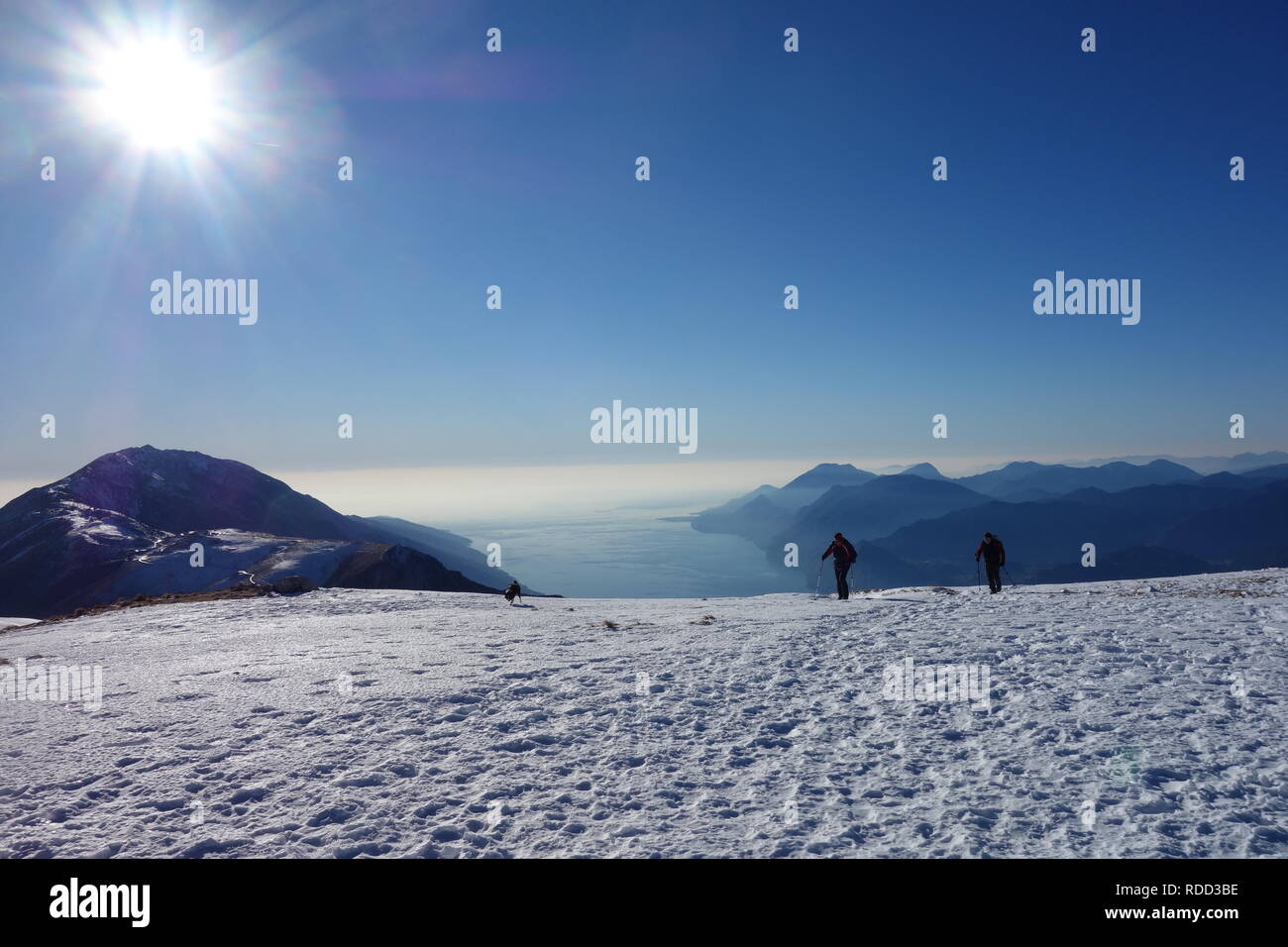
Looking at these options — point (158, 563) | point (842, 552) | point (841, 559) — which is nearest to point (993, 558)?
point (842, 552)

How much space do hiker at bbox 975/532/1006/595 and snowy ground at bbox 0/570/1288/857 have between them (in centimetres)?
764

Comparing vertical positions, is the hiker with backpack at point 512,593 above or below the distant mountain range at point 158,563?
above

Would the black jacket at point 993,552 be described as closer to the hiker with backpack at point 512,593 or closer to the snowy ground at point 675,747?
the snowy ground at point 675,747

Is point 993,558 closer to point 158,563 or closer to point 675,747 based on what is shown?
point 675,747

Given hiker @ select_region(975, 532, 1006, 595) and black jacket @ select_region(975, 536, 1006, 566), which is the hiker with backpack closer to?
hiker @ select_region(975, 532, 1006, 595)

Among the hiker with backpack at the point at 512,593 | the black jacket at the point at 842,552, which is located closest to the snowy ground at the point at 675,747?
the black jacket at the point at 842,552

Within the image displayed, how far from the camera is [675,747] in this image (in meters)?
8.98

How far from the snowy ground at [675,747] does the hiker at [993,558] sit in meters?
7.64

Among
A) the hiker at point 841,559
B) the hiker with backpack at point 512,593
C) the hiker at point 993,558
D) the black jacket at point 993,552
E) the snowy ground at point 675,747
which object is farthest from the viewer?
the hiker with backpack at point 512,593

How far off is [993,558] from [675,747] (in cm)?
2142

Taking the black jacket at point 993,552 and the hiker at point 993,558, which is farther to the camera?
the black jacket at point 993,552

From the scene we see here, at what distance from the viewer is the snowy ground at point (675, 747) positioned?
6.55 meters

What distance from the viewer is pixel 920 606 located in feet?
67.2
